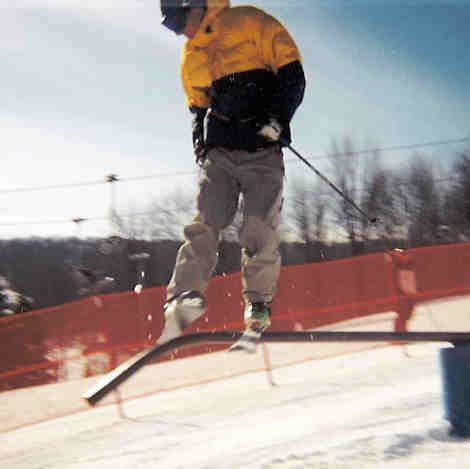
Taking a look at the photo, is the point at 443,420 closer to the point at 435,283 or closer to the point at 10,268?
the point at 435,283

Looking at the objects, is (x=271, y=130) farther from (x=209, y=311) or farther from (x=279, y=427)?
(x=209, y=311)

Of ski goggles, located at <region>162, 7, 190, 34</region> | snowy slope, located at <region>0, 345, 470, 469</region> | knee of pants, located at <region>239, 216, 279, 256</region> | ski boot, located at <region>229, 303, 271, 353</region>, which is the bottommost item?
snowy slope, located at <region>0, 345, 470, 469</region>

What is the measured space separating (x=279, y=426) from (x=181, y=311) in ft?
7.41

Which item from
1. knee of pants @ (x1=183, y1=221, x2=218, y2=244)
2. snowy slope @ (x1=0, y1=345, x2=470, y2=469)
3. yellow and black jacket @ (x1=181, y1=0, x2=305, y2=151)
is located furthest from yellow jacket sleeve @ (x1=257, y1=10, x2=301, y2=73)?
snowy slope @ (x1=0, y1=345, x2=470, y2=469)

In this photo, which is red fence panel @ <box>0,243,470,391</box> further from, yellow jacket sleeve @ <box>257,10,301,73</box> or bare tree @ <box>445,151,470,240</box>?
bare tree @ <box>445,151,470,240</box>

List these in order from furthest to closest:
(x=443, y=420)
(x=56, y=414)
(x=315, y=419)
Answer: (x=56, y=414), (x=315, y=419), (x=443, y=420)

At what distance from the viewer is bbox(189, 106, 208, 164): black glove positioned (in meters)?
3.05

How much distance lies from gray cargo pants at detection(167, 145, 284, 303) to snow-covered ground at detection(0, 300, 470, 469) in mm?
1388

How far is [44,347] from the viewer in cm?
775

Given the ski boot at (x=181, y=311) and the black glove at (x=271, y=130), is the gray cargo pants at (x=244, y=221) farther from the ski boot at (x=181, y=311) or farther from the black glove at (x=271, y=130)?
the black glove at (x=271, y=130)

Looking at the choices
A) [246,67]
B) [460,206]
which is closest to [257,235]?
[246,67]

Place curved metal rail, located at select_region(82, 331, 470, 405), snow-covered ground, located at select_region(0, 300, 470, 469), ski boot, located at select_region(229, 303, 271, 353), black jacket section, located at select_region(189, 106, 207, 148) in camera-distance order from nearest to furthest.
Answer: curved metal rail, located at select_region(82, 331, 470, 405) → ski boot, located at select_region(229, 303, 271, 353) → black jacket section, located at select_region(189, 106, 207, 148) → snow-covered ground, located at select_region(0, 300, 470, 469)

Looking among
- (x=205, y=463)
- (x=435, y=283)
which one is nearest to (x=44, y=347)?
(x=205, y=463)

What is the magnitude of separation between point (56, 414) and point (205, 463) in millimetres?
3684
